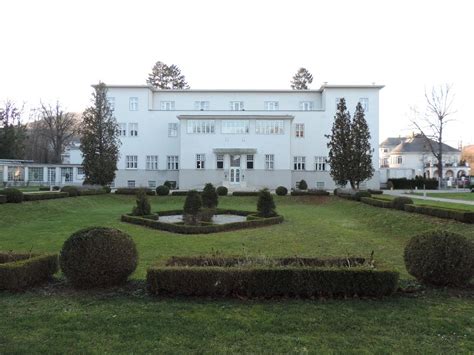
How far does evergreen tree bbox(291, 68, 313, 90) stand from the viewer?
246 ft

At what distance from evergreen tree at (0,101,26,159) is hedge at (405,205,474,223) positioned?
60.9 meters

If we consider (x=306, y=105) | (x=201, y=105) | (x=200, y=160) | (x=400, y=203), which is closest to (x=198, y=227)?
(x=400, y=203)

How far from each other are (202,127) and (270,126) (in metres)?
7.63

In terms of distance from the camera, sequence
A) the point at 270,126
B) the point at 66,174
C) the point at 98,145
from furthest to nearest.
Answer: the point at 66,174
the point at 270,126
the point at 98,145

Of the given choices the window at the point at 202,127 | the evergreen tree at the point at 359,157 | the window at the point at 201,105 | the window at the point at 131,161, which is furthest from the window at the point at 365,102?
the window at the point at 131,161

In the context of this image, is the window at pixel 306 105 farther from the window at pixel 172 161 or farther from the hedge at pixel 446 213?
the hedge at pixel 446 213

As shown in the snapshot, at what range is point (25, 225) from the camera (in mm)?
18328

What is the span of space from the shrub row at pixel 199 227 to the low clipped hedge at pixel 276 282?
9572 millimetres

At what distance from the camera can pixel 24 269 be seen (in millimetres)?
6938

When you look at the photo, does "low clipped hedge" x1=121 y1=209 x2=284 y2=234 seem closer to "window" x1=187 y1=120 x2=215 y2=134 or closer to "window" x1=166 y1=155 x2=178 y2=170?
"window" x1=187 y1=120 x2=215 y2=134

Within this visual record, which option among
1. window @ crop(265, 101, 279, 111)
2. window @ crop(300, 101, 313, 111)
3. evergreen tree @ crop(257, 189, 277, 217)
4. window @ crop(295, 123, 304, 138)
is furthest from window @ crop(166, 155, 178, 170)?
evergreen tree @ crop(257, 189, 277, 217)

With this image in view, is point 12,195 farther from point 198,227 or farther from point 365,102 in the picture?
point 365,102

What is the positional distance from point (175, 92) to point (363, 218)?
125 feet

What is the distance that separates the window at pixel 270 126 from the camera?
157ft
